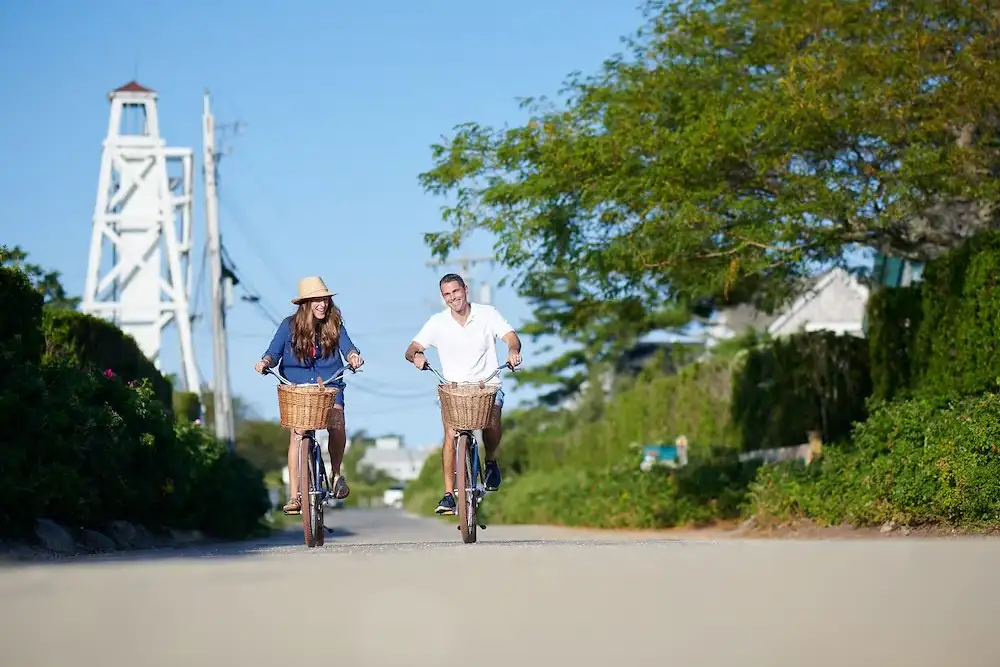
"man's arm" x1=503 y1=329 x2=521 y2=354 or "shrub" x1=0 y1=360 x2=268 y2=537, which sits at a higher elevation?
"man's arm" x1=503 y1=329 x2=521 y2=354

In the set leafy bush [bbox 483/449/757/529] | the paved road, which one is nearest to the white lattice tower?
leafy bush [bbox 483/449/757/529]

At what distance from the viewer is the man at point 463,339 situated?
1357 cm

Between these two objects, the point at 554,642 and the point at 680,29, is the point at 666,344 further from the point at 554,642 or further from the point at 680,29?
the point at 554,642

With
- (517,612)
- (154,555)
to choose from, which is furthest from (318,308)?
(517,612)

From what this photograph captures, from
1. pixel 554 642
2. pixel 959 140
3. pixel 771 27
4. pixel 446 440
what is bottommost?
pixel 554 642

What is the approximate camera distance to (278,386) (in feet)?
44.9

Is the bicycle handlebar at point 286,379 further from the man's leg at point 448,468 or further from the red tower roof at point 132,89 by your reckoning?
the red tower roof at point 132,89

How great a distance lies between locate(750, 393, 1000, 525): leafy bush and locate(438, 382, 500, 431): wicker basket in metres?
5.21

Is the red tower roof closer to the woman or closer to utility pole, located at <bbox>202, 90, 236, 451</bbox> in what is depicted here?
utility pole, located at <bbox>202, 90, 236, 451</bbox>

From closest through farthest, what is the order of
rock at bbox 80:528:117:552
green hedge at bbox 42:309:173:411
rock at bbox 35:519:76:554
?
rock at bbox 35:519:76:554 < rock at bbox 80:528:117:552 < green hedge at bbox 42:309:173:411

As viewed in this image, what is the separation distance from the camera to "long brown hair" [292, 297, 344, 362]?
45.6 feet

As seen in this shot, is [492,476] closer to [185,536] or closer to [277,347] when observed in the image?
[277,347]

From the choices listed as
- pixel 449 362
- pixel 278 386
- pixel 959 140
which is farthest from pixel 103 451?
pixel 959 140

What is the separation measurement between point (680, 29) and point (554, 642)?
52.6ft
